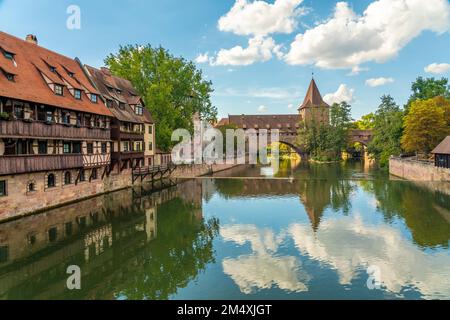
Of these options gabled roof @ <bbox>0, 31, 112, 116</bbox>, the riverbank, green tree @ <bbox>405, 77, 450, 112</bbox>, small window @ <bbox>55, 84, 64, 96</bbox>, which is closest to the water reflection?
the riverbank

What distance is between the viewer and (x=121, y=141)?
34875 mm

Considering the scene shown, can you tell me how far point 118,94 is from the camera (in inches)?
1463

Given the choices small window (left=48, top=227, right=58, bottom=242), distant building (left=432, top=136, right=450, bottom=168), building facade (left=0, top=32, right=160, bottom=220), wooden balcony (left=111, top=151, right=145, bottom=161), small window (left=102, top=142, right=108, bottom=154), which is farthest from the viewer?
distant building (left=432, top=136, right=450, bottom=168)

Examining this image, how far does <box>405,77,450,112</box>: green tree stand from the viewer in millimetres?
69625

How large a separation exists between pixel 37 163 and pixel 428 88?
250 ft

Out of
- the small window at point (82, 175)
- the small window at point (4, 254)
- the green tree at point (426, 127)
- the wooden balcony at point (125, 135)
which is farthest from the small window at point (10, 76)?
the green tree at point (426, 127)

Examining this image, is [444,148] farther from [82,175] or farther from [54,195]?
[54,195]

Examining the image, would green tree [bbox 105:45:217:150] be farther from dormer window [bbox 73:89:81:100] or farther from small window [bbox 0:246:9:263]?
small window [bbox 0:246:9:263]

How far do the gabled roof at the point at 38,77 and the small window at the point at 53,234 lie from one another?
8.22 metres

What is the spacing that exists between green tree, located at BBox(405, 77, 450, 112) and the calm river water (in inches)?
1923

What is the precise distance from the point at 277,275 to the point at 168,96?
37.0 meters

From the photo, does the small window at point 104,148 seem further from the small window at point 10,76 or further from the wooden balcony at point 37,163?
the small window at point 10,76

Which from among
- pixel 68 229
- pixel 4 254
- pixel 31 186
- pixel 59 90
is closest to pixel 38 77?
pixel 59 90

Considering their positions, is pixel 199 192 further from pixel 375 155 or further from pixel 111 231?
pixel 375 155
